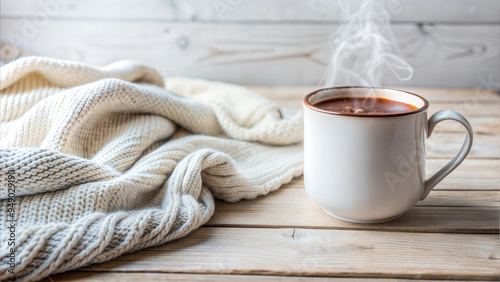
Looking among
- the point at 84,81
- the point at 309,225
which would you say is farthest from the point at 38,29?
the point at 309,225

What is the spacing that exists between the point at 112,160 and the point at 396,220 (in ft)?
1.36

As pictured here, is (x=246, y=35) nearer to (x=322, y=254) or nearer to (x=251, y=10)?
(x=251, y=10)

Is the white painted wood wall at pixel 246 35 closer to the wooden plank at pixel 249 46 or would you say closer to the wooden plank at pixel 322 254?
the wooden plank at pixel 249 46

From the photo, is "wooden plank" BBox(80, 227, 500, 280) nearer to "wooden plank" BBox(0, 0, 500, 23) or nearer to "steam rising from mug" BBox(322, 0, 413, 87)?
"steam rising from mug" BBox(322, 0, 413, 87)

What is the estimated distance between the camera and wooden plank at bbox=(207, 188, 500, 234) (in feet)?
1.90

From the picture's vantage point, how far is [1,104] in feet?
2.30

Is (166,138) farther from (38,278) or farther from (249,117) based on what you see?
(38,278)

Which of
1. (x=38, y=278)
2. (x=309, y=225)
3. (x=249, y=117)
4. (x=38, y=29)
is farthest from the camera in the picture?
(x=38, y=29)

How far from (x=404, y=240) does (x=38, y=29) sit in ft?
3.87

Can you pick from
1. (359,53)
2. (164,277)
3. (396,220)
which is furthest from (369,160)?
(359,53)

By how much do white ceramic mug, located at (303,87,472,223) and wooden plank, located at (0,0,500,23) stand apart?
0.74m

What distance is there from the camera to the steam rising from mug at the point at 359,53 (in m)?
1.18

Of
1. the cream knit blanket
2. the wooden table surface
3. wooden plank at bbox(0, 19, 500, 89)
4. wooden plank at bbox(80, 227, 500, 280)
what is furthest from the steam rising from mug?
wooden plank at bbox(80, 227, 500, 280)

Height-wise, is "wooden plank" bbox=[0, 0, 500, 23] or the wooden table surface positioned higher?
"wooden plank" bbox=[0, 0, 500, 23]
